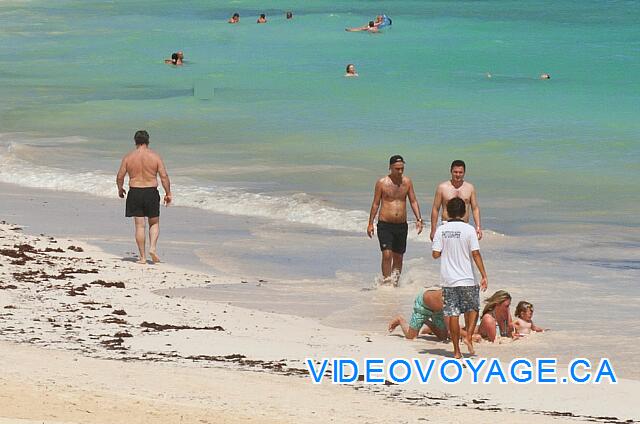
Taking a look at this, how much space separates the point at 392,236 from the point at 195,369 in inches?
170

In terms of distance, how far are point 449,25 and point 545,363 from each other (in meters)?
49.9

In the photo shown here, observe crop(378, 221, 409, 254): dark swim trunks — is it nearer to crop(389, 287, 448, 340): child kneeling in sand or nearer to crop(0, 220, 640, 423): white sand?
crop(0, 220, 640, 423): white sand

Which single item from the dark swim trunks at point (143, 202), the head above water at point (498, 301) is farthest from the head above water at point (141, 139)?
the head above water at point (498, 301)

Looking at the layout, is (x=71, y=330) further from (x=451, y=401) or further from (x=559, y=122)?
(x=559, y=122)

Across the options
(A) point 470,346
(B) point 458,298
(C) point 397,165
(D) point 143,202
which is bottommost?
(A) point 470,346

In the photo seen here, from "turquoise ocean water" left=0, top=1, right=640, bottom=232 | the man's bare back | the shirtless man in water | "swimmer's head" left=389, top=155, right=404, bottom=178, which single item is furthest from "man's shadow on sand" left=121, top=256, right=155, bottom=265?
"turquoise ocean water" left=0, top=1, right=640, bottom=232

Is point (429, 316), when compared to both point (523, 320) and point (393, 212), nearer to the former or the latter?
point (523, 320)

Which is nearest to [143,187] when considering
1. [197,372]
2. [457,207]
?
[457,207]

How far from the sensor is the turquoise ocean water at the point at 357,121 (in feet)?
57.0

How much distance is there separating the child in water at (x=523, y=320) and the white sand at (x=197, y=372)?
0.76 m

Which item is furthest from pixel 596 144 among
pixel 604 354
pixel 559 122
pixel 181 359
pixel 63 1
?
pixel 63 1

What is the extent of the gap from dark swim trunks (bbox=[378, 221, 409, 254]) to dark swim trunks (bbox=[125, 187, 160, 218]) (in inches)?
106

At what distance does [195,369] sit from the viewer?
29.0ft

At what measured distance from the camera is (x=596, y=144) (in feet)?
86.3
